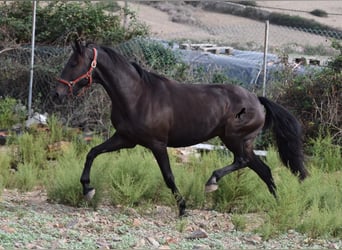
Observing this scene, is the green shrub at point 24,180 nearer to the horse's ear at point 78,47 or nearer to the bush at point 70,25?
the horse's ear at point 78,47

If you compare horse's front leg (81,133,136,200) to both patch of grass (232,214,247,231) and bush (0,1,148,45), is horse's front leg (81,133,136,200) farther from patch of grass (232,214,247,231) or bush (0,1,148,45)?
bush (0,1,148,45)

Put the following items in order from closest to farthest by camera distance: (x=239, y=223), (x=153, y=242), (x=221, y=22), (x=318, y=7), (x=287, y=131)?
(x=153, y=242) → (x=239, y=223) → (x=287, y=131) → (x=318, y=7) → (x=221, y=22)

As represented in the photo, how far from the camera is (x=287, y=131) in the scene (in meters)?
9.81

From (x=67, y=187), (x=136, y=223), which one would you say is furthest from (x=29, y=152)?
(x=136, y=223)

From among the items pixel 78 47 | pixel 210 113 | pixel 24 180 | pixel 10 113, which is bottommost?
pixel 10 113

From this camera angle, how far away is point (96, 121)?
46.0ft

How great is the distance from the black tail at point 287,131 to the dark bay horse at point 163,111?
206mm

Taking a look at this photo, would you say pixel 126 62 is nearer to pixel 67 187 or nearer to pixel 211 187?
pixel 67 187

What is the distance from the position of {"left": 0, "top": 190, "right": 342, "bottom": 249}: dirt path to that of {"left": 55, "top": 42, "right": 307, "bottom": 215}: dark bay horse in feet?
1.12

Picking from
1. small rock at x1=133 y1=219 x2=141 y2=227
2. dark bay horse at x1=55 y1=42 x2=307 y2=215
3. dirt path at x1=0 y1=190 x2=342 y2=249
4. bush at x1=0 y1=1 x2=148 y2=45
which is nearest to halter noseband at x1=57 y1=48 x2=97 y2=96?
dark bay horse at x1=55 y1=42 x2=307 y2=215

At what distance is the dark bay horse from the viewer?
28.7 ft

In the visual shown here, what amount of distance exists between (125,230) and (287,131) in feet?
9.29

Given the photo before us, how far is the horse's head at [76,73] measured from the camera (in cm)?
869

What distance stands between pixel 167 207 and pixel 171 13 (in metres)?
21.1
